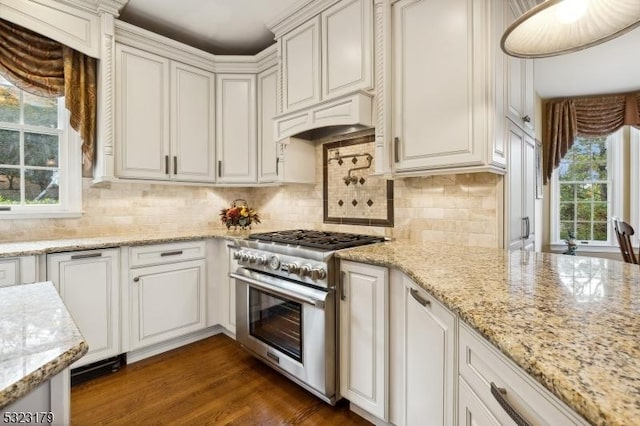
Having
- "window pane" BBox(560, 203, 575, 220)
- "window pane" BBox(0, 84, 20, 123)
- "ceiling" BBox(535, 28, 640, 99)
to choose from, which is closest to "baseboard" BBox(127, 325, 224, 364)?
"window pane" BBox(0, 84, 20, 123)

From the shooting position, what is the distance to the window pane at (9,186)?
7.69 feet

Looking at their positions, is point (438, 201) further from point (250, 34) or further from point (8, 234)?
point (8, 234)

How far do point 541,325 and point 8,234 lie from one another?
10.4ft

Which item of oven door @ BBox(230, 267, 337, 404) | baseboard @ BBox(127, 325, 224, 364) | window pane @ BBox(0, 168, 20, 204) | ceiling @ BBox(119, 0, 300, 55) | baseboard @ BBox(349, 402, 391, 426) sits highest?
ceiling @ BBox(119, 0, 300, 55)

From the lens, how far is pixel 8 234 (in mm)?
2316

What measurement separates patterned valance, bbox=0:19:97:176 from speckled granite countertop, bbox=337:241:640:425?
7.81 ft

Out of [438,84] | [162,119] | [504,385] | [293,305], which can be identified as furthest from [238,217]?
[504,385]

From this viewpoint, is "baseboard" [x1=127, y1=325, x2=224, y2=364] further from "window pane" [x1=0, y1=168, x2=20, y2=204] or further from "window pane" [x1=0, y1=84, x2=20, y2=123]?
"window pane" [x1=0, y1=84, x2=20, y2=123]

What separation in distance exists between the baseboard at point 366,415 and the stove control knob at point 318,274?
744 millimetres

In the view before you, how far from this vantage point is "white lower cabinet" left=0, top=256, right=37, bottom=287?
6.14 feet

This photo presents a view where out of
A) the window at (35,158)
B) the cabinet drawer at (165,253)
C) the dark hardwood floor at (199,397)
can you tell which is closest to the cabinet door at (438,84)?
the dark hardwood floor at (199,397)

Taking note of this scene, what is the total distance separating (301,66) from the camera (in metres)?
2.46

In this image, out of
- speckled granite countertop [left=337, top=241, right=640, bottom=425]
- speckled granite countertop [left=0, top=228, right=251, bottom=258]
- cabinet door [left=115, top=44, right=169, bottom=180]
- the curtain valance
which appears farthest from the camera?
the curtain valance

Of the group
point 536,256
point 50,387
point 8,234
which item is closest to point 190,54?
point 8,234
